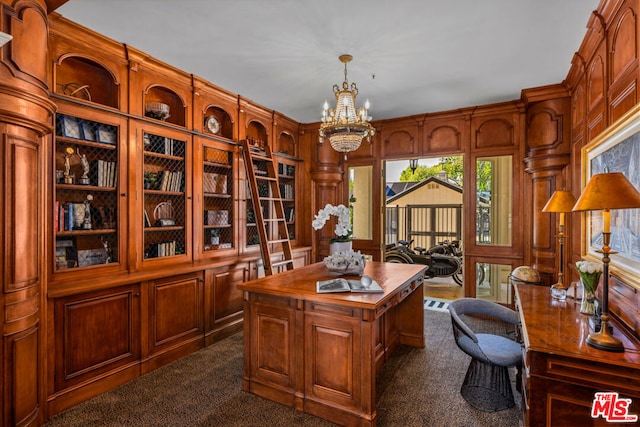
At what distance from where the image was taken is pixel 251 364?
264 cm

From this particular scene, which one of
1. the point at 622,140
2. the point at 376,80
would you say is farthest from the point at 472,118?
the point at 622,140

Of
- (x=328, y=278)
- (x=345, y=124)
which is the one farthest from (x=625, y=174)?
(x=328, y=278)

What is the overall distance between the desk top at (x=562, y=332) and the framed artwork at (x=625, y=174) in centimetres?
35

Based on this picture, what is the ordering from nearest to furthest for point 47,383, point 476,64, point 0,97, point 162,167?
point 0,97
point 47,383
point 476,64
point 162,167

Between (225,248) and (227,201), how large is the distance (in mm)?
604

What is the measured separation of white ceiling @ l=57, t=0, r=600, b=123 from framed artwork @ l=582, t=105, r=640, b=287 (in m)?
1.03

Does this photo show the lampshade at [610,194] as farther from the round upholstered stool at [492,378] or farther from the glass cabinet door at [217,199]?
the glass cabinet door at [217,199]

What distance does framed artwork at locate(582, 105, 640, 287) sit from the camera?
1.84 m

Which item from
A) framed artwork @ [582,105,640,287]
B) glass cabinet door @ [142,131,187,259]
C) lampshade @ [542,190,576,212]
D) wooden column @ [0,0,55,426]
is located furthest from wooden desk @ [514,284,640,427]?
glass cabinet door @ [142,131,187,259]

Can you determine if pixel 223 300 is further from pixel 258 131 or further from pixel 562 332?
pixel 562 332

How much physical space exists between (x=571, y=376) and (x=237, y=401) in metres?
2.16

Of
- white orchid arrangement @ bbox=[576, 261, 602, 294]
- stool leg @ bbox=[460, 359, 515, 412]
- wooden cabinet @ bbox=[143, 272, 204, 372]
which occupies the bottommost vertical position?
stool leg @ bbox=[460, 359, 515, 412]

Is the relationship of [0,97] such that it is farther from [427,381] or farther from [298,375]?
[427,381]

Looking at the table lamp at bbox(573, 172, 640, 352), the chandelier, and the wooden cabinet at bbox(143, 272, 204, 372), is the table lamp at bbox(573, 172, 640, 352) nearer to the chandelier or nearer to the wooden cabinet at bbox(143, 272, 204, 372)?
the chandelier
